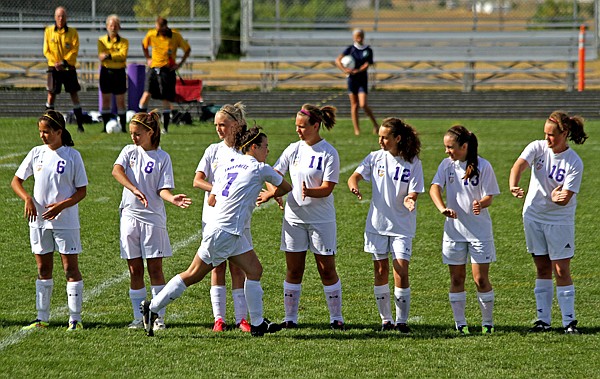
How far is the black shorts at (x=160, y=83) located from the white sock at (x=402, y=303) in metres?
11.2

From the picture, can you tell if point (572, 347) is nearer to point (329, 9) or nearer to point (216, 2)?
point (216, 2)

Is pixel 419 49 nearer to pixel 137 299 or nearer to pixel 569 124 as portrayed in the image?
pixel 569 124

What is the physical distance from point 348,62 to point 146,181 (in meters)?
11.3

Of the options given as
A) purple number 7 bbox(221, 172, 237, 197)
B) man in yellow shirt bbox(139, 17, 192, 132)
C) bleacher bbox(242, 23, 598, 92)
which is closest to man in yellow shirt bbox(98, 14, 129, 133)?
man in yellow shirt bbox(139, 17, 192, 132)

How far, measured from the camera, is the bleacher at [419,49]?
90.0 ft

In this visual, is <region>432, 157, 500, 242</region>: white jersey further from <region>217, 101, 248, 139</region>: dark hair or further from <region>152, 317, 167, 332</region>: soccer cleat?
<region>152, 317, 167, 332</region>: soccer cleat

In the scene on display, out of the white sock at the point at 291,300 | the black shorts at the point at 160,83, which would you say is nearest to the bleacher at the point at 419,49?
the black shorts at the point at 160,83

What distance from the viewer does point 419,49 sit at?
28547 mm

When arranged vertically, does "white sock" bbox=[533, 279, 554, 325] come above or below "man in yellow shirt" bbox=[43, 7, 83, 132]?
below

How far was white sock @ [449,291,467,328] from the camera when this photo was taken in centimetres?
711

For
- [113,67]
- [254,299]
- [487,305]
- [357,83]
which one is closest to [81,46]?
[113,67]

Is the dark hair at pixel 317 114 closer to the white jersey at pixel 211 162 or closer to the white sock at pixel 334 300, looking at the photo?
the white jersey at pixel 211 162

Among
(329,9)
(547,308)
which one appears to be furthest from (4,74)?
(547,308)

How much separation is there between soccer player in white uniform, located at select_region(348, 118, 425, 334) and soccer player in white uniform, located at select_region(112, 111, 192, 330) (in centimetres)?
130
